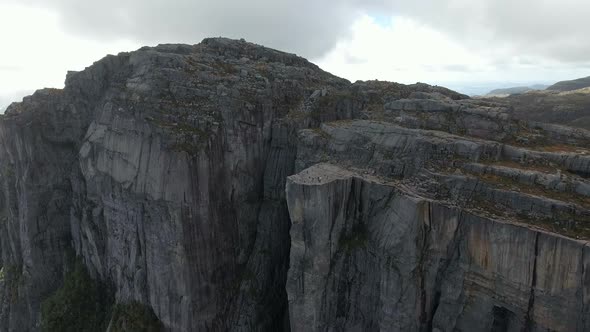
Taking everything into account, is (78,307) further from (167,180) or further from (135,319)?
(167,180)

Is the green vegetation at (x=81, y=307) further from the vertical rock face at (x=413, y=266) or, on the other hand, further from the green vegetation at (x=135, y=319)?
the vertical rock face at (x=413, y=266)

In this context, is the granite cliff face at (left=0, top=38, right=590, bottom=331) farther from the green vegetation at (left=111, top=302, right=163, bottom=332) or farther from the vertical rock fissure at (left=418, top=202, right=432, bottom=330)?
the green vegetation at (left=111, top=302, right=163, bottom=332)

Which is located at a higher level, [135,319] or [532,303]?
[532,303]

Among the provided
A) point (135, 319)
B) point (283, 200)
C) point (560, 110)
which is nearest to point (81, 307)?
point (135, 319)

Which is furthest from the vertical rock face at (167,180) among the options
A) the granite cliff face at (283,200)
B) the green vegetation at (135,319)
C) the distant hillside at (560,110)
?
the distant hillside at (560,110)

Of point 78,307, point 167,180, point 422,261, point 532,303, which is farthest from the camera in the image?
point 78,307
